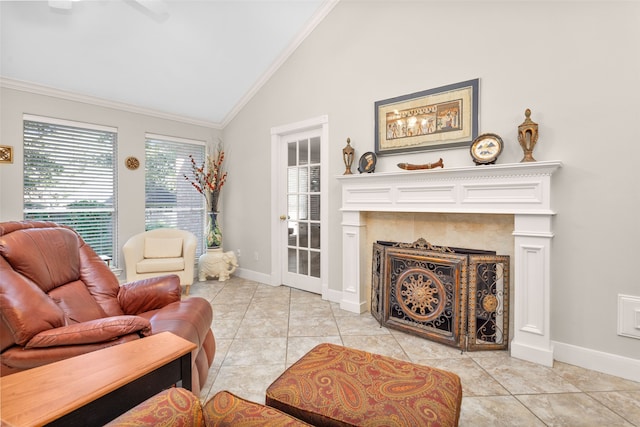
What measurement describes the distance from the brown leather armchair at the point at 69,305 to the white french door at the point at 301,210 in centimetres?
190

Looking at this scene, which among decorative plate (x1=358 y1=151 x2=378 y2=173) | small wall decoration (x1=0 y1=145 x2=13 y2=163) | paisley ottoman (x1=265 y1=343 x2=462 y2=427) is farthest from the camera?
small wall decoration (x1=0 y1=145 x2=13 y2=163)

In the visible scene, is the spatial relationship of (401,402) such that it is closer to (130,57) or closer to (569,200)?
(569,200)

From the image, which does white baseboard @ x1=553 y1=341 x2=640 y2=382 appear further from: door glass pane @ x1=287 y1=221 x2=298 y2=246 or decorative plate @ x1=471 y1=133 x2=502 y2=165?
door glass pane @ x1=287 y1=221 x2=298 y2=246

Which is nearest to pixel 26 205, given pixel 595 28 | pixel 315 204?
pixel 315 204

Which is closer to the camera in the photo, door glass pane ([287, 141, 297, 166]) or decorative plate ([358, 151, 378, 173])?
decorative plate ([358, 151, 378, 173])

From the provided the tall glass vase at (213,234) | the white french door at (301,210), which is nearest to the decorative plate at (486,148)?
the white french door at (301,210)

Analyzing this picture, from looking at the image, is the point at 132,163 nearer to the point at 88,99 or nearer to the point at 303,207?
the point at 88,99

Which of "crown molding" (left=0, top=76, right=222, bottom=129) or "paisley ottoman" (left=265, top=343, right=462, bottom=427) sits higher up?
"crown molding" (left=0, top=76, right=222, bottom=129)

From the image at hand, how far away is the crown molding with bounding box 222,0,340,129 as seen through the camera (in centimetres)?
341

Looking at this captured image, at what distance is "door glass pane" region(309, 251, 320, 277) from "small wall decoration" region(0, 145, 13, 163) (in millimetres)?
3489

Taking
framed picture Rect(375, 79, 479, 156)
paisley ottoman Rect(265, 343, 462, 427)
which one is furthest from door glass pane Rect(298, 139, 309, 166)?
paisley ottoman Rect(265, 343, 462, 427)

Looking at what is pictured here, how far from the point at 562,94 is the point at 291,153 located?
9.42 ft

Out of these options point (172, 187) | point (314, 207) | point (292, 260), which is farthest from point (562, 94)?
point (172, 187)

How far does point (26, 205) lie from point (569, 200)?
5258mm
